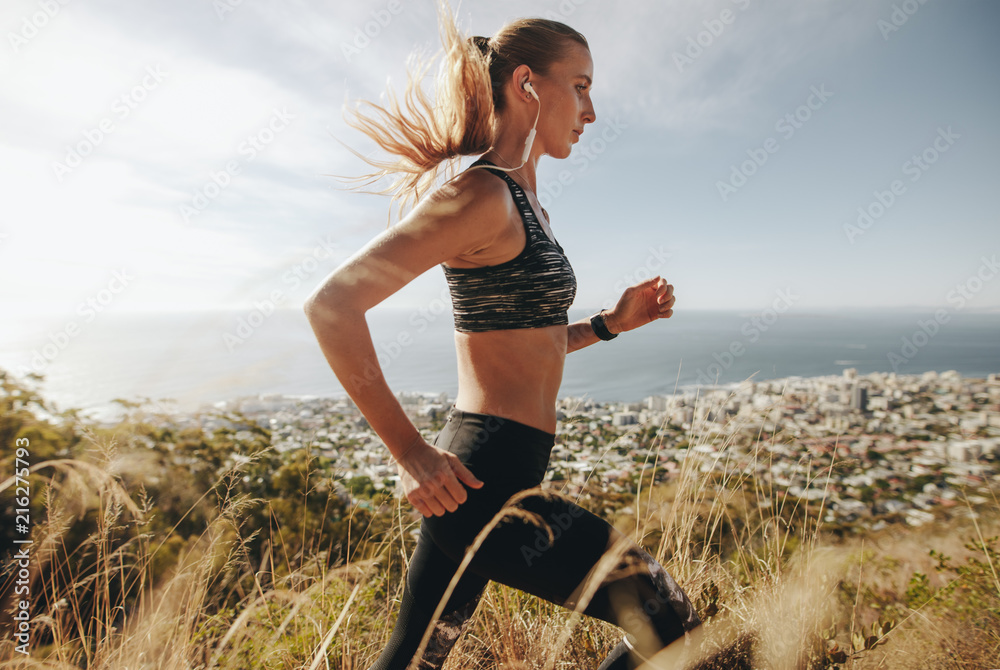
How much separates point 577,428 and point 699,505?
0.86 m

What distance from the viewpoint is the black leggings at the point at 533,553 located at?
855mm

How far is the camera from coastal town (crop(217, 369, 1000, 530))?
2061 millimetres

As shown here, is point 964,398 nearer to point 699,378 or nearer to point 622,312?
point 699,378

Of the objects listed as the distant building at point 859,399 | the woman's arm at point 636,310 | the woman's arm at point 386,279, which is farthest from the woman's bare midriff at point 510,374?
the distant building at point 859,399

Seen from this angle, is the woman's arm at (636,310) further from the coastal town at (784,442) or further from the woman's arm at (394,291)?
the woman's arm at (394,291)

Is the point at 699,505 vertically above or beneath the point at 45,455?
beneath

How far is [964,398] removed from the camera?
5.24 meters

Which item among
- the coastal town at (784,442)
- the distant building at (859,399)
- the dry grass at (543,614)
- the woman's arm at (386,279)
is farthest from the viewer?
the distant building at (859,399)

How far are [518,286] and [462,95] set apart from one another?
22.9 inches

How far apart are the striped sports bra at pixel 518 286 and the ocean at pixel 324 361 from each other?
0.23 metres

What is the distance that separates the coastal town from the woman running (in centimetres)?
63

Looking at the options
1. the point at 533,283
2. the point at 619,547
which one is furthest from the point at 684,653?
the point at 533,283

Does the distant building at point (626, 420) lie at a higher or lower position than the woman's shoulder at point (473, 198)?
lower

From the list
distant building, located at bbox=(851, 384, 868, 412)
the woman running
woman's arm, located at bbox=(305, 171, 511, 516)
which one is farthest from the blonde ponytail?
distant building, located at bbox=(851, 384, 868, 412)
